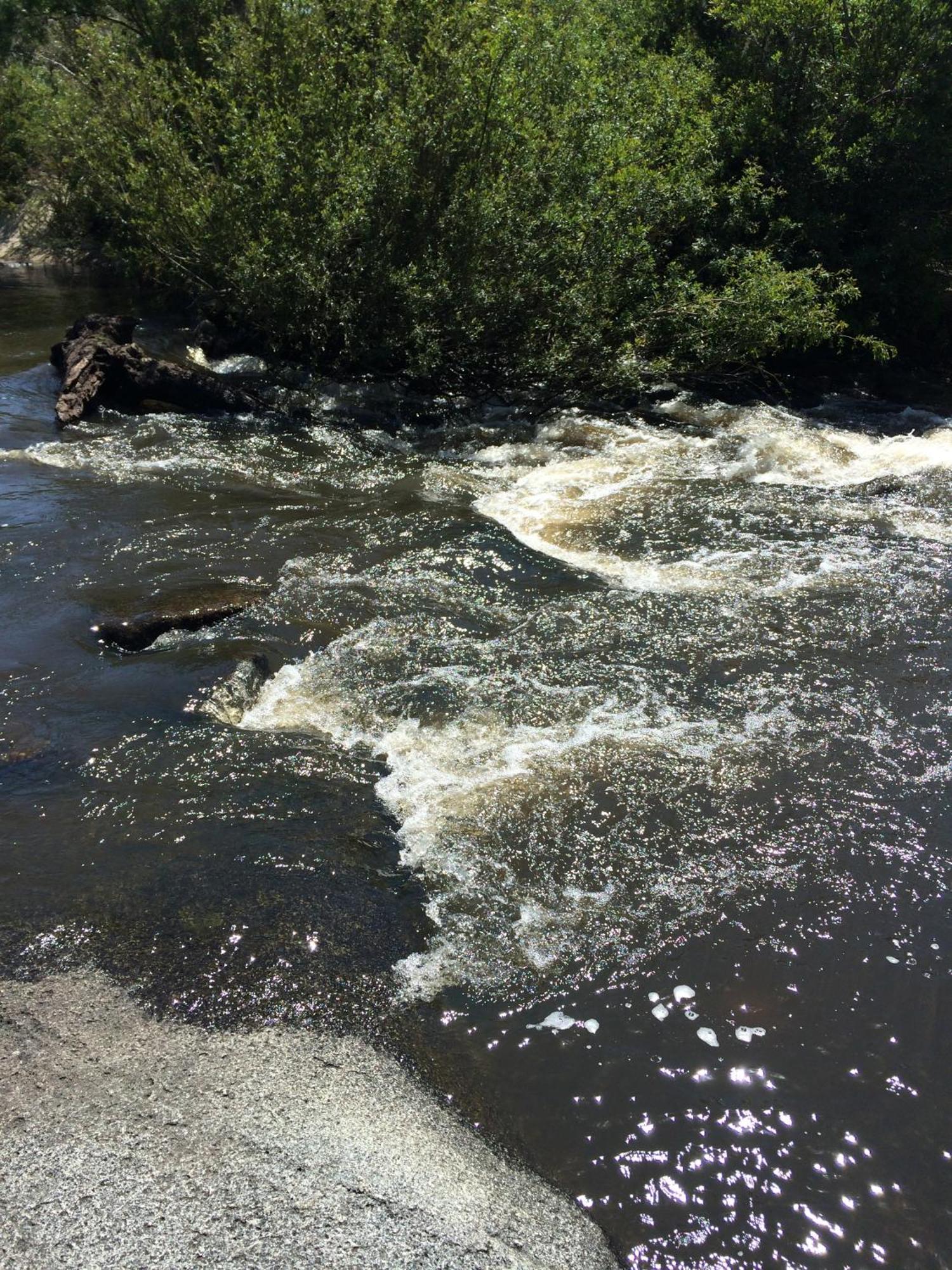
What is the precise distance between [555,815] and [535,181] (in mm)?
10076

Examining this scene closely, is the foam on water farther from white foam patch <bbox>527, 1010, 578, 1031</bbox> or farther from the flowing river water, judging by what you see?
white foam patch <bbox>527, 1010, 578, 1031</bbox>

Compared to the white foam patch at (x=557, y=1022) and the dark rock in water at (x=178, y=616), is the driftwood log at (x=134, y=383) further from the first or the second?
the white foam patch at (x=557, y=1022)

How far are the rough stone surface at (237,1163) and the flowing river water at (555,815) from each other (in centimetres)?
19

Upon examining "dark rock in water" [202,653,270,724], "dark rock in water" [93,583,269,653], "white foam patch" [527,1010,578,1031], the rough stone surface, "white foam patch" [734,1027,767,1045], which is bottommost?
"white foam patch" [734,1027,767,1045]

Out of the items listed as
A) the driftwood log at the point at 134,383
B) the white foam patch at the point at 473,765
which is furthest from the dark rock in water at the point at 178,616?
the driftwood log at the point at 134,383

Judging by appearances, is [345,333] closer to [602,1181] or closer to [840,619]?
[840,619]

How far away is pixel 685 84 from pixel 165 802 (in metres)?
14.8

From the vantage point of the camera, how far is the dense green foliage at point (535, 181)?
12367 millimetres

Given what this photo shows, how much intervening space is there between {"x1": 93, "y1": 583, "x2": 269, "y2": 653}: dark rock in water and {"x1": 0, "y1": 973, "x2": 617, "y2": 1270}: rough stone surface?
332cm

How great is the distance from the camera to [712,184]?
15.2m

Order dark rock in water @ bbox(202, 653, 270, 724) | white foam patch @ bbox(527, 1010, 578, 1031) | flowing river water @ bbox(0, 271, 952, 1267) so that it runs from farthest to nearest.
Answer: dark rock in water @ bbox(202, 653, 270, 724), white foam patch @ bbox(527, 1010, 578, 1031), flowing river water @ bbox(0, 271, 952, 1267)

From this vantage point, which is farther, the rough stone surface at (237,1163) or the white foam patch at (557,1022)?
the white foam patch at (557,1022)

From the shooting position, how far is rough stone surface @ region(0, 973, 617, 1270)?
3.33 metres

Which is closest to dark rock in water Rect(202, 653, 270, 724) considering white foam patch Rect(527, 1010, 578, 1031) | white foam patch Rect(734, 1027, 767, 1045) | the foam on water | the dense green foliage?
white foam patch Rect(527, 1010, 578, 1031)
